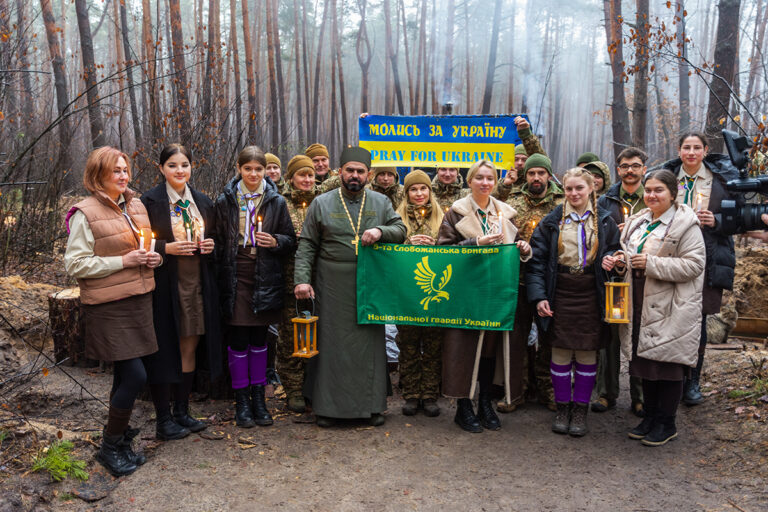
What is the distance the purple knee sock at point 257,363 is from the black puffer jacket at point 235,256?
1.40ft

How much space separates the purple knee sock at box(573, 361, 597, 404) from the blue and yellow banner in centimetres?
307

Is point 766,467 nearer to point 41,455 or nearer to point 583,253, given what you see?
point 583,253

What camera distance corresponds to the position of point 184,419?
15.6 feet

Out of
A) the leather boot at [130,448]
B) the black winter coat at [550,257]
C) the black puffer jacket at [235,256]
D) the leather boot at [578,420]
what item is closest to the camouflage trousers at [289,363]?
the black puffer jacket at [235,256]

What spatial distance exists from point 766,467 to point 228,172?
7.43 m

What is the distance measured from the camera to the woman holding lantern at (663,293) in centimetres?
426

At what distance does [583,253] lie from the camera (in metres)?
4.65

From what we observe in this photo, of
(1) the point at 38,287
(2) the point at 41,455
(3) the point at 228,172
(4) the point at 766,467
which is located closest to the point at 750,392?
(4) the point at 766,467

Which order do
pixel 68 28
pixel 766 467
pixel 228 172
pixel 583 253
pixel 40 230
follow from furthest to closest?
pixel 68 28 → pixel 228 172 → pixel 40 230 → pixel 583 253 → pixel 766 467

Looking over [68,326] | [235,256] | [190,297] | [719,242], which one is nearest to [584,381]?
[719,242]

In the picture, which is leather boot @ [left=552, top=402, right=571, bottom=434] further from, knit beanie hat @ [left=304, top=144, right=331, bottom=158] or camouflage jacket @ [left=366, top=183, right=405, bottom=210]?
knit beanie hat @ [left=304, top=144, right=331, bottom=158]

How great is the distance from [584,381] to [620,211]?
172 centimetres

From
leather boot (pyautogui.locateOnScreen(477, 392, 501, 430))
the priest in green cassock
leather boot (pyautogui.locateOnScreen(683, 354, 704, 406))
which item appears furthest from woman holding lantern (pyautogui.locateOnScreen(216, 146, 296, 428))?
leather boot (pyautogui.locateOnScreen(683, 354, 704, 406))

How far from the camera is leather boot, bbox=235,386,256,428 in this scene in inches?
192
